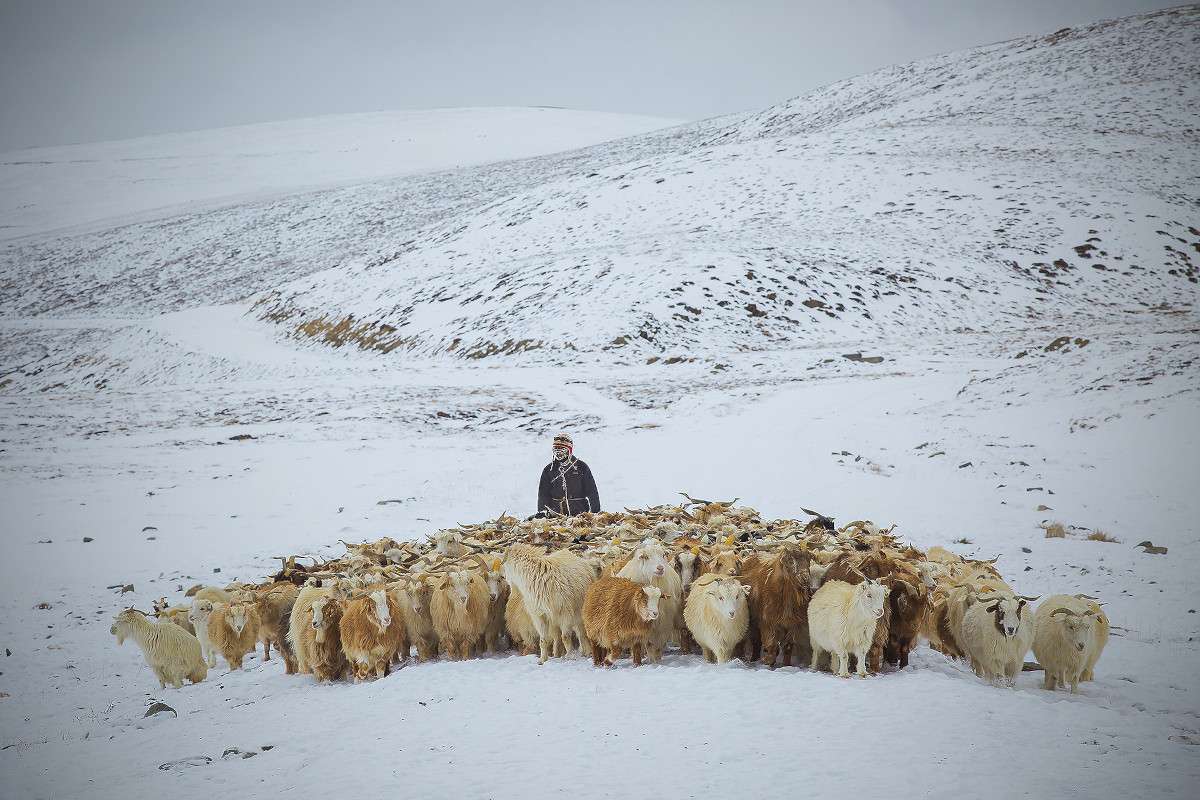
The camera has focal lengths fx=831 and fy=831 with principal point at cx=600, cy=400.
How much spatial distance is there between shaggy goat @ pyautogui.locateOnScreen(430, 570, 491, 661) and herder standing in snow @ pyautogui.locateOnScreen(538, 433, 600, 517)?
4.11 meters

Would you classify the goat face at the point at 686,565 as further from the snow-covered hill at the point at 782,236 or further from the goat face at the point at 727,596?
the snow-covered hill at the point at 782,236

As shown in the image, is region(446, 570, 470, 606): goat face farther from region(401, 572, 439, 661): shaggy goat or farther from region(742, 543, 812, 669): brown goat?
region(742, 543, 812, 669): brown goat

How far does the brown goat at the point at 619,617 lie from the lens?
7.41 metres

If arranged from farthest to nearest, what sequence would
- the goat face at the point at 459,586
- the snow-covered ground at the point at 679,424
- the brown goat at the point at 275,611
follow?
1. the brown goat at the point at 275,611
2. the goat face at the point at 459,586
3. the snow-covered ground at the point at 679,424

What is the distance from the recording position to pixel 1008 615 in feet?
22.5

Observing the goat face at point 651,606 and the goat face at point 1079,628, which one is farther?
the goat face at point 651,606

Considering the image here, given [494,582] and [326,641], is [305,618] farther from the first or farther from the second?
[494,582]

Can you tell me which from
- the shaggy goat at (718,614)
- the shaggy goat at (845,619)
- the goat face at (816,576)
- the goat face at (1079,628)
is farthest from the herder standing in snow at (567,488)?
the goat face at (1079,628)

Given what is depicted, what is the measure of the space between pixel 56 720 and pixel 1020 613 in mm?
8486

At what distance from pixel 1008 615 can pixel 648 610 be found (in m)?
2.98

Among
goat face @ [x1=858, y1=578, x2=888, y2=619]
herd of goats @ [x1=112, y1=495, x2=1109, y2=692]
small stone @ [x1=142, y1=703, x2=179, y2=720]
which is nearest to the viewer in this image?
goat face @ [x1=858, y1=578, x2=888, y2=619]

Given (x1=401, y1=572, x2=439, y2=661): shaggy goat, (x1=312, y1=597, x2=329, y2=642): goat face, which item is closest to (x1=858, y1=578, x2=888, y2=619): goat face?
(x1=401, y1=572, x2=439, y2=661): shaggy goat

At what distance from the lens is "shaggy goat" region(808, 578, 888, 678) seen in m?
6.85

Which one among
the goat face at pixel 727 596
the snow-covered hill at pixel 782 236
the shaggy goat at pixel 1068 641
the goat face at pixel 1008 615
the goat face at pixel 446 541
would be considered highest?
the snow-covered hill at pixel 782 236
